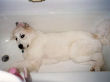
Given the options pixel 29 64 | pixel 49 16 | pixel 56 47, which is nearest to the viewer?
pixel 29 64

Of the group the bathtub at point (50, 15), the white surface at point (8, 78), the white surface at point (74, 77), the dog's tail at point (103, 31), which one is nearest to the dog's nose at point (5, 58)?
the bathtub at point (50, 15)

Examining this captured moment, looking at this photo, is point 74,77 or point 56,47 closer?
point 74,77

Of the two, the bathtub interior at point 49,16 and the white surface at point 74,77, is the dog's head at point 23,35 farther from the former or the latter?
the white surface at point 74,77

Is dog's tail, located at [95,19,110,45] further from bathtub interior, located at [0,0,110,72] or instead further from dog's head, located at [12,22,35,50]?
dog's head, located at [12,22,35,50]

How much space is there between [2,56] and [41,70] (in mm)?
398

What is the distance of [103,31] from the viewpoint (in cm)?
154

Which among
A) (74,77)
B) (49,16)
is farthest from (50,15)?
(74,77)

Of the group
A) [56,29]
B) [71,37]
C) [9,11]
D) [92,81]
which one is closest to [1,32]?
[9,11]

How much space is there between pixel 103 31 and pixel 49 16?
499mm

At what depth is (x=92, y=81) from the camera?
3.54ft

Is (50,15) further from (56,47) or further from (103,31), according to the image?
(103,31)

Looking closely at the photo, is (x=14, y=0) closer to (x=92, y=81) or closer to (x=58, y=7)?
(x=58, y=7)

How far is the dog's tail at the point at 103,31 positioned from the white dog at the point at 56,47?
0.03 metres

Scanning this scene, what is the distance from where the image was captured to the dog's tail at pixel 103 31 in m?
1.49
